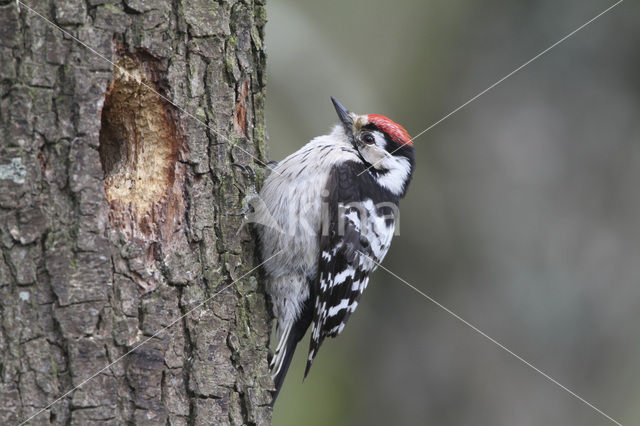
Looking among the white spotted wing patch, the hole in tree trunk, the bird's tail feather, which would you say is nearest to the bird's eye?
the white spotted wing patch

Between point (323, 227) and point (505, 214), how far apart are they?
276 centimetres

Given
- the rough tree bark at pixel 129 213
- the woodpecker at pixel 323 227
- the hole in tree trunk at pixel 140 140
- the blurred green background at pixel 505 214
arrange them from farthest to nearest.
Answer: the blurred green background at pixel 505 214, the woodpecker at pixel 323 227, the hole in tree trunk at pixel 140 140, the rough tree bark at pixel 129 213

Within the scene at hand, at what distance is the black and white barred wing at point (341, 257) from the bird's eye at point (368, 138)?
0.42 m

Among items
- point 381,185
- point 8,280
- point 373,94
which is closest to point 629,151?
point 373,94

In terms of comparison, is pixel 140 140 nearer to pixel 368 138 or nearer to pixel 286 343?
pixel 286 343

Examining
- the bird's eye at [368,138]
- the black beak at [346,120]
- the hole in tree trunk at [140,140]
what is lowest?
the bird's eye at [368,138]

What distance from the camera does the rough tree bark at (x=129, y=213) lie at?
233cm

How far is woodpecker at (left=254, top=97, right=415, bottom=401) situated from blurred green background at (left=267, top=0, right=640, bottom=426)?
1.38 m

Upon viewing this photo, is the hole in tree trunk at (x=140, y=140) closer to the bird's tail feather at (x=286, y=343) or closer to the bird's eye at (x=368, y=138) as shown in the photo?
the bird's tail feather at (x=286, y=343)

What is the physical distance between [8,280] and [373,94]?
4.99m

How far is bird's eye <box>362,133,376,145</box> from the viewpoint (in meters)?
4.23

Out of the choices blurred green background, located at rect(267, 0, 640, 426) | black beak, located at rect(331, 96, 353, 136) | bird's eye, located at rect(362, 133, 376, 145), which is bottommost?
blurred green background, located at rect(267, 0, 640, 426)

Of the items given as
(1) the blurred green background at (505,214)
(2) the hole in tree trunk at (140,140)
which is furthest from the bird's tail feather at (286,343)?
(1) the blurred green background at (505,214)

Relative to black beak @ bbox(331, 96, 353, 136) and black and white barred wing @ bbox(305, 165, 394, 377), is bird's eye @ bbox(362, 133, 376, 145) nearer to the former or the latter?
black beak @ bbox(331, 96, 353, 136)
